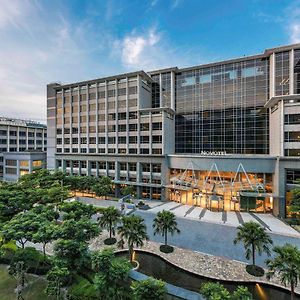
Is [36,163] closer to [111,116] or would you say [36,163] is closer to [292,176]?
[111,116]

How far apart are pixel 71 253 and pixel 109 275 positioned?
4964mm

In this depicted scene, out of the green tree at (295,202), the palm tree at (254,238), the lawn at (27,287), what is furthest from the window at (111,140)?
the green tree at (295,202)

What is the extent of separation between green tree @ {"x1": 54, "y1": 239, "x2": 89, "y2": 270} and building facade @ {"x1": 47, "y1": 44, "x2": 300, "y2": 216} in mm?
29665

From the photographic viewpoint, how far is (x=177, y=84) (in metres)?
60.2

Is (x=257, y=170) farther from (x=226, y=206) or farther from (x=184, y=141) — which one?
(x=184, y=141)

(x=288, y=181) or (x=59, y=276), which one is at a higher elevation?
(x=288, y=181)

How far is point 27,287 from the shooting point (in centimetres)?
1909

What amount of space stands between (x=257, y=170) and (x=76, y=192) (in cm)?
4710

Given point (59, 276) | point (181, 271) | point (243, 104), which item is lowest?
point (181, 271)

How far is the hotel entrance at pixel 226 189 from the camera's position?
40.5 metres

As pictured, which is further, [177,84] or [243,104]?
[177,84]

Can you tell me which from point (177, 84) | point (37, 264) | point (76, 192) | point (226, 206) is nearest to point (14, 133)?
point (76, 192)

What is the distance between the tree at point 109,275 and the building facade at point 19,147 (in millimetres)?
65049

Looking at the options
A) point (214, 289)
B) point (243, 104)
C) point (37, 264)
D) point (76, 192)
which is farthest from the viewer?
point (76, 192)
